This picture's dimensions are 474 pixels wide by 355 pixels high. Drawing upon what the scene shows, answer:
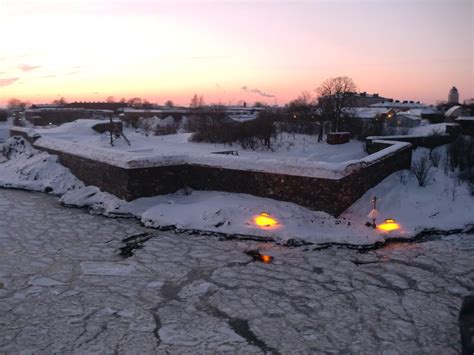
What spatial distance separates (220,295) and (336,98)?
3404 cm

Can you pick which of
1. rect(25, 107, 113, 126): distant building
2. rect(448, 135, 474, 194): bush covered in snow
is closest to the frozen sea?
rect(448, 135, 474, 194): bush covered in snow

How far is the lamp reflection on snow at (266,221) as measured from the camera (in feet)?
34.3

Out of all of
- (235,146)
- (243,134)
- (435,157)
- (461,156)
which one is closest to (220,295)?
(435,157)

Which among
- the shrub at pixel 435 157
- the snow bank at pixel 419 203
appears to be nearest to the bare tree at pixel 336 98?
the shrub at pixel 435 157

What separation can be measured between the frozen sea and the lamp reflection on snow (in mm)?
787

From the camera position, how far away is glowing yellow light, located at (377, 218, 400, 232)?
10.6 metres

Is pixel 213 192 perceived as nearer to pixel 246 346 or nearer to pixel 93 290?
pixel 93 290

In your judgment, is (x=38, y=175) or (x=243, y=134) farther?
(x=243, y=134)

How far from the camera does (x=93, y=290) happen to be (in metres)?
7.31

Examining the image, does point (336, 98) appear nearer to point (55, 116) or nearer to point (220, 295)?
point (55, 116)

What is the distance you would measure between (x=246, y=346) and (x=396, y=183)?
9.52 metres

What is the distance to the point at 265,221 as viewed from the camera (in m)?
10.7

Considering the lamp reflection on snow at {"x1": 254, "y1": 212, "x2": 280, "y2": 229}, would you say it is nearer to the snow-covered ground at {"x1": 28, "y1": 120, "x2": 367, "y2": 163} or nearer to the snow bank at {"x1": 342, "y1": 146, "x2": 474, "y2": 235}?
the snow bank at {"x1": 342, "y1": 146, "x2": 474, "y2": 235}

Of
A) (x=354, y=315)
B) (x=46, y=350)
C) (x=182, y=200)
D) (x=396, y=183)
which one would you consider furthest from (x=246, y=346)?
(x=396, y=183)
